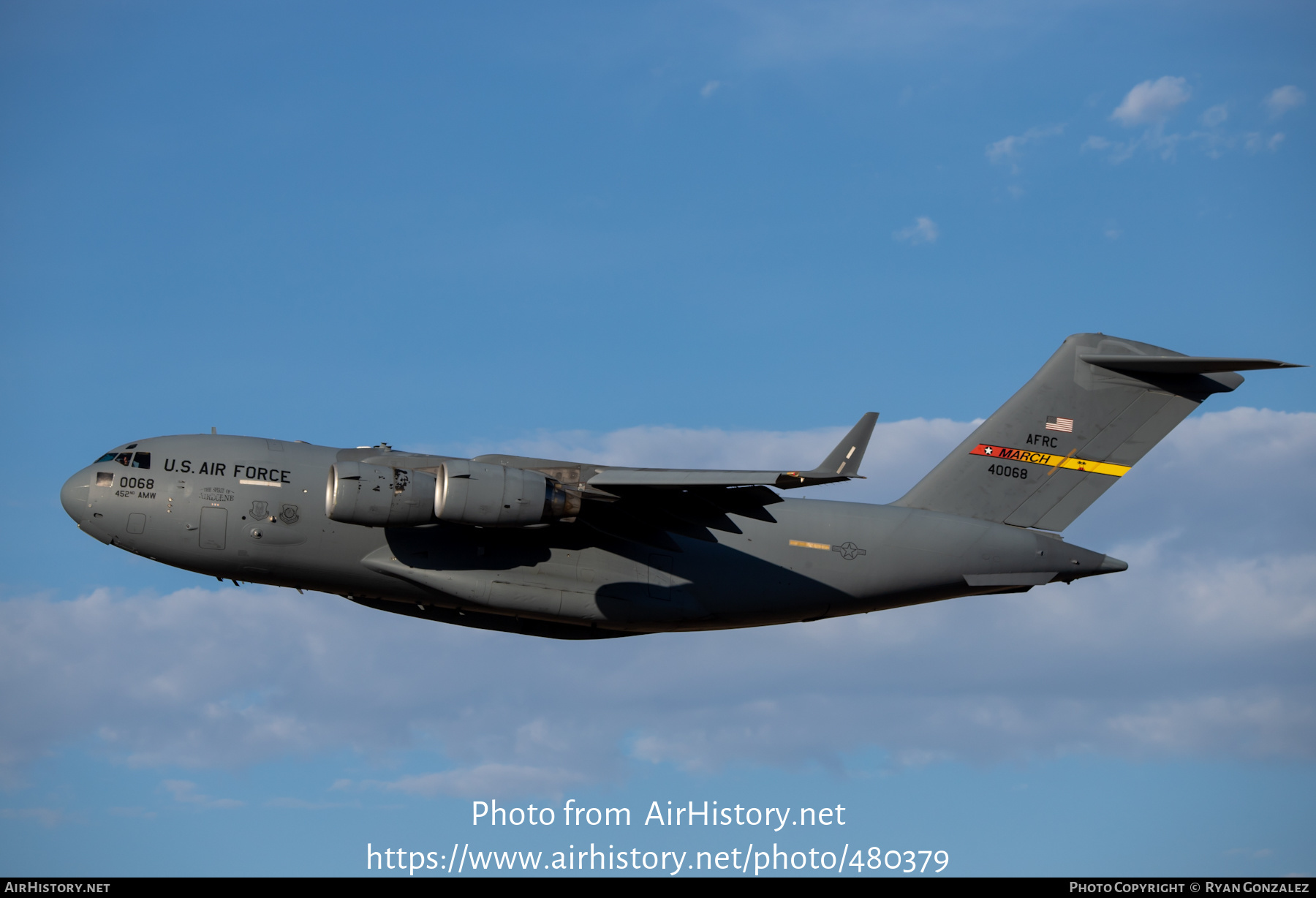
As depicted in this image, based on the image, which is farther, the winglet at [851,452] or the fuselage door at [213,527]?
the fuselage door at [213,527]

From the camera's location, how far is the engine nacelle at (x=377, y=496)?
41.9 ft

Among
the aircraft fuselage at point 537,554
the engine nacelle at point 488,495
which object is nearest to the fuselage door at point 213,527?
the aircraft fuselage at point 537,554

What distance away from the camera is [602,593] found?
47.1ft

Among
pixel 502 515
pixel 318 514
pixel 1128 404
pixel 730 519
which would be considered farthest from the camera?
pixel 1128 404

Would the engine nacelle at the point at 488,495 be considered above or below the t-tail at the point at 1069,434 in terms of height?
below

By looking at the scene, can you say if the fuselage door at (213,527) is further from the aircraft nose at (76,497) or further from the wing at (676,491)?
the wing at (676,491)

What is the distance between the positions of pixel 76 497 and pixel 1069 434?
507 inches

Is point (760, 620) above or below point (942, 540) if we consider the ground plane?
below

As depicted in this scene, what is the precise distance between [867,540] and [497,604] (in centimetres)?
481

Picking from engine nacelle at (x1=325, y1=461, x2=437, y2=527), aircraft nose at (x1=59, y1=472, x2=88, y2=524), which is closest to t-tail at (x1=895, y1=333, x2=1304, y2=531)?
engine nacelle at (x1=325, y1=461, x2=437, y2=527)

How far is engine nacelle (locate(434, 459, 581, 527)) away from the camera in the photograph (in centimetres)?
1280

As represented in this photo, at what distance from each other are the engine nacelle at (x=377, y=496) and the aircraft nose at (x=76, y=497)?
309cm
